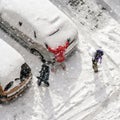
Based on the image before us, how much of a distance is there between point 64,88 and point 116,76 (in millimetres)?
1932

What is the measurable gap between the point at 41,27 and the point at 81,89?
8.78 feet

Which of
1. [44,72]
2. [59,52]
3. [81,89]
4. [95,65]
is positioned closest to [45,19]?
[59,52]

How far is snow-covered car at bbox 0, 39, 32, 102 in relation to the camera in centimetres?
1475

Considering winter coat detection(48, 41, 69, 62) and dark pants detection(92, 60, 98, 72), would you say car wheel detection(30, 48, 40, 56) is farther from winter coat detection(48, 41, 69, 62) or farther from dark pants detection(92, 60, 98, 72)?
dark pants detection(92, 60, 98, 72)

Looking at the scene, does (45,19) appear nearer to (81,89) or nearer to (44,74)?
(44,74)

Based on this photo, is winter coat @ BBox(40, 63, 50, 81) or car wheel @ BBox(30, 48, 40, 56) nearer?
winter coat @ BBox(40, 63, 50, 81)

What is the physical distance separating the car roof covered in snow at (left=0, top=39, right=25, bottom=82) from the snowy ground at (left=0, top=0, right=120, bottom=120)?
110cm

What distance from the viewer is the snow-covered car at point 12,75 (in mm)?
14750

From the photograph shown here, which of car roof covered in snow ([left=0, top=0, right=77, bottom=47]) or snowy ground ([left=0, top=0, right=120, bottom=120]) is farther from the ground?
car roof covered in snow ([left=0, top=0, right=77, bottom=47])

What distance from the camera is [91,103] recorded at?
15.1 meters

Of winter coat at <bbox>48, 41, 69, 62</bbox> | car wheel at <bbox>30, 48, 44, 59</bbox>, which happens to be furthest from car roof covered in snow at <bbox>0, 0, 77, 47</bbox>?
car wheel at <bbox>30, 48, 44, 59</bbox>

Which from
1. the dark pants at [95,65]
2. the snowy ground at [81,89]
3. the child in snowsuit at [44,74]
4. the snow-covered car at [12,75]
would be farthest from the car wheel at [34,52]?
the dark pants at [95,65]

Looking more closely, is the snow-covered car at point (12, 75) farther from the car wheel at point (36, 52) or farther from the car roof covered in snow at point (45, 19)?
the car roof covered in snow at point (45, 19)

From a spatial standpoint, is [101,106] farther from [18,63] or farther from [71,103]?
[18,63]
